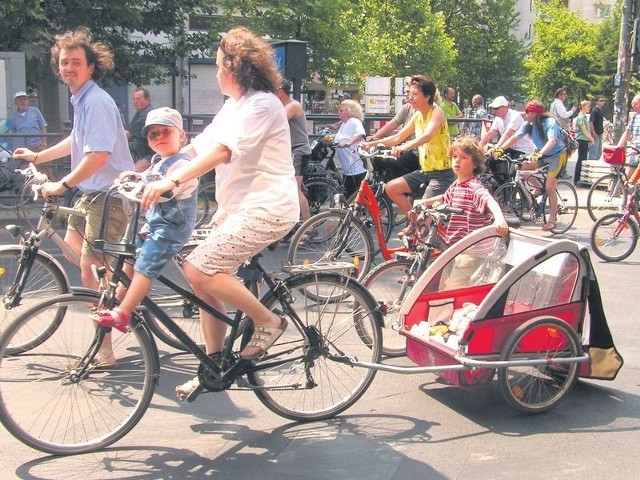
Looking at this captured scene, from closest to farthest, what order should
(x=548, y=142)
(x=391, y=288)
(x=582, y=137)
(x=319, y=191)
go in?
(x=391, y=288), (x=319, y=191), (x=548, y=142), (x=582, y=137)

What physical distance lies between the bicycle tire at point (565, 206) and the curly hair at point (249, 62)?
7.94 meters

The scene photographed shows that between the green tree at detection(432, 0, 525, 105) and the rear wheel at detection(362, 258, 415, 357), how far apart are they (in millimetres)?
51178

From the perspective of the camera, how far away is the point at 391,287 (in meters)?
→ 5.73

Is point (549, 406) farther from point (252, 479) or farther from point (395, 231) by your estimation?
point (395, 231)

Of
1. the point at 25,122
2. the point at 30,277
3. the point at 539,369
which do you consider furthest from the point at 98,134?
the point at 25,122

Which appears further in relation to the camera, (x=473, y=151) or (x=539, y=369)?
(x=473, y=151)

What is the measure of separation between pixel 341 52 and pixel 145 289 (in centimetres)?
2230

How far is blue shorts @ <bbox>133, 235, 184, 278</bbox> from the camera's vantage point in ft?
13.4

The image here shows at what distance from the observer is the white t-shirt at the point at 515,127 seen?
11877mm

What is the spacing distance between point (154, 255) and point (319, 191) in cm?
666

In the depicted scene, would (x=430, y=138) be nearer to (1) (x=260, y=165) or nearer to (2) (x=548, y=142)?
(1) (x=260, y=165)

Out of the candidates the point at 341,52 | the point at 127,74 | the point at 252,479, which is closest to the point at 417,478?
the point at 252,479

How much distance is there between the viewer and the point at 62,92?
2570 centimetres

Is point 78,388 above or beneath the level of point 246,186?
beneath
